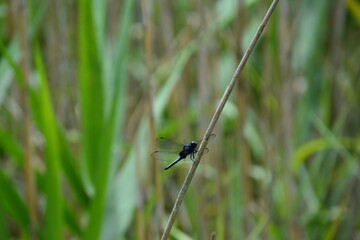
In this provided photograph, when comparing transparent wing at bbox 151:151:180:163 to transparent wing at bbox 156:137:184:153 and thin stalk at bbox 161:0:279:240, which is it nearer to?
transparent wing at bbox 156:137:184:153

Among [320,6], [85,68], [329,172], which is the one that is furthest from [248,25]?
[85,68]

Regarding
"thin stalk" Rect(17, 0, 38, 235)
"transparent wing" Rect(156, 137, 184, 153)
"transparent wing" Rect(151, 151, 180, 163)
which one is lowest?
"transparent wing" Rect(151, 151, 180, 163)

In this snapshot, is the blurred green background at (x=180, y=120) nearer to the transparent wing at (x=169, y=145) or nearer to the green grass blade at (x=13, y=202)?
the green grass blade at (x=13, y=202)

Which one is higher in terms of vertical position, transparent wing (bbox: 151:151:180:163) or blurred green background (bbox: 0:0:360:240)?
blurred green background (bbox: 0:0:360:240)

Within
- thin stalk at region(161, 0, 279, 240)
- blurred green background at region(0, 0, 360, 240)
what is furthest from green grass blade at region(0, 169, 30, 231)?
thin stalk at region(161, 0, 279, 240)

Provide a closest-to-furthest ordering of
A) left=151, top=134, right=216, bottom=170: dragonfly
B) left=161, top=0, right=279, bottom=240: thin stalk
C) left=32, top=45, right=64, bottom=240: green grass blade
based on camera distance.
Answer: left=161, top=0, right=279, bottom=240: thin stalk → left=151, top=134, right=216, bottom=170: dragonfly → left=32, top=45, right=64, bottom=240: green grass blade

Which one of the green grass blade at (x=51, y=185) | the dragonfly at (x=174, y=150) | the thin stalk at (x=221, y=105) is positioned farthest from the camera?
the green grass blade at (x=51, y=185)

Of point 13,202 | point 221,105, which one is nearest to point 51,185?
point 13,202

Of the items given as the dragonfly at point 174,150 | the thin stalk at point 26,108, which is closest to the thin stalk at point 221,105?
the dragonfly at point 174,150
